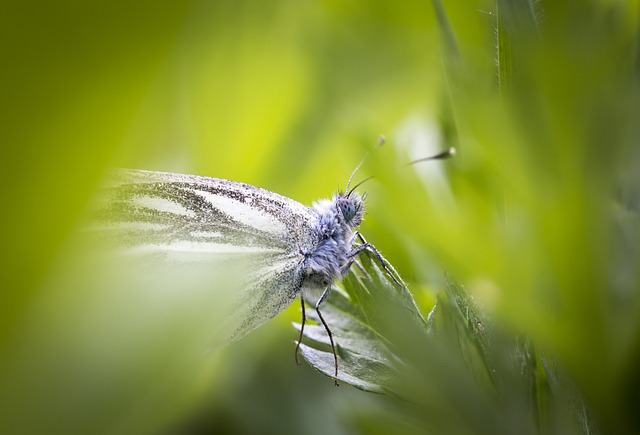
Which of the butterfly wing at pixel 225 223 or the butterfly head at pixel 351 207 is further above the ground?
the butterfly head at pixel 351 207

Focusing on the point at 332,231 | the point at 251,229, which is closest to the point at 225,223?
the point at 251,229

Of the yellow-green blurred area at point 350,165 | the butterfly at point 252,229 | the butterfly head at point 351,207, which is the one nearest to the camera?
the yellow-green blurred area at point 350,165

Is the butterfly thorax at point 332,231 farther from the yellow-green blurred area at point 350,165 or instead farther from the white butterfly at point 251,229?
the yellow-green blurred area at point 350,165

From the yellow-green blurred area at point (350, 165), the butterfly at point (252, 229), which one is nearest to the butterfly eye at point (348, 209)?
the butterfly at point (252, 229)

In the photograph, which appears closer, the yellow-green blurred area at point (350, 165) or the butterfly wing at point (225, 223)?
the yellow-green blurred area at point (350, 165)

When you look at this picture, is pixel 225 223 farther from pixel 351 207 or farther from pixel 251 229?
pixel 351 207

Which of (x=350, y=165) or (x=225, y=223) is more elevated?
(x=350, y=165)

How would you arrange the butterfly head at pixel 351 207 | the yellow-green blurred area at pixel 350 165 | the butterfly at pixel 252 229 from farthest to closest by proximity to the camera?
1. the butterfly head at pixel 351 207
2. the butterfly at pixel 252 229
3. the yellow-green blurred area at pixel 350 165
